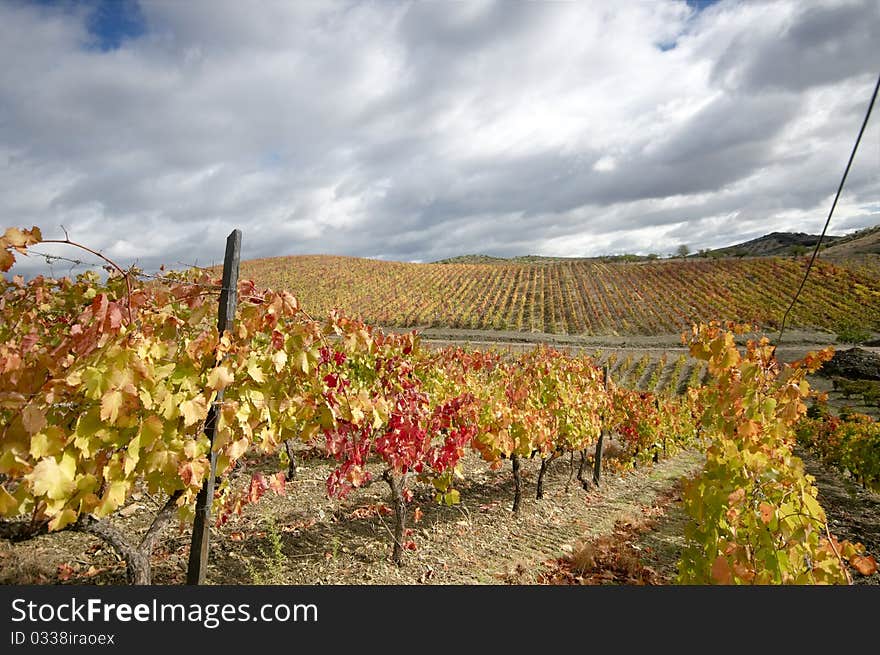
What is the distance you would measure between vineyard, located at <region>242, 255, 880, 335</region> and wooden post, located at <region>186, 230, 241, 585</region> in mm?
34517

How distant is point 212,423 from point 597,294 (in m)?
49.2

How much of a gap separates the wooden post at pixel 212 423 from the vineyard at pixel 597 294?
34517 mm

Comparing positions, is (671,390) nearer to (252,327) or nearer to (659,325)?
(659,325)

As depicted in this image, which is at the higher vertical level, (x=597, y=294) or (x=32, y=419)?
(x=597, y=294)

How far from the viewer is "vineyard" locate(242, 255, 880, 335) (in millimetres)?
38741

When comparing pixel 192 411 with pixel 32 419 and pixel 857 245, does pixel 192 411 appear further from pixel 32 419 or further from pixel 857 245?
pixel 857 245

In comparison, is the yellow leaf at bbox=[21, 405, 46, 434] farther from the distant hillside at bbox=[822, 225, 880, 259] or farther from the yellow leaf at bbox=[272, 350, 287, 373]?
the distant hillside at bbox=[822, 225, 880, 259]

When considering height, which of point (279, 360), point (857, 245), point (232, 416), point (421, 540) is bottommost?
point (421, 540)

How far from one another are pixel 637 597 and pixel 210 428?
235 cm

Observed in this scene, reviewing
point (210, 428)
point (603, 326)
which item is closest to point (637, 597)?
point (210, 428)

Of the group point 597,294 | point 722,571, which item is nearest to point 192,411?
point 722,571

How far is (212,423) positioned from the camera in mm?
2652

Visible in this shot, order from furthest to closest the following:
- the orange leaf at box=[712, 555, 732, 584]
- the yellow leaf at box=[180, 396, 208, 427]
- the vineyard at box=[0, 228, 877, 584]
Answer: the orange leaf at box=[712, 555, 732, 584] → the yellow leaf at box=[180, 396, 208, 427] → the vineyard at box=[0, 228, 877, 584]

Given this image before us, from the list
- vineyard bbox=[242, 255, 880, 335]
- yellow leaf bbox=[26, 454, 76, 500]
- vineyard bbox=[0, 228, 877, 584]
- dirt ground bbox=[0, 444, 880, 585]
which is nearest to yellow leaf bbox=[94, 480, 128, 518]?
A: vineyard bbox=[0, 228, 877, 584]
